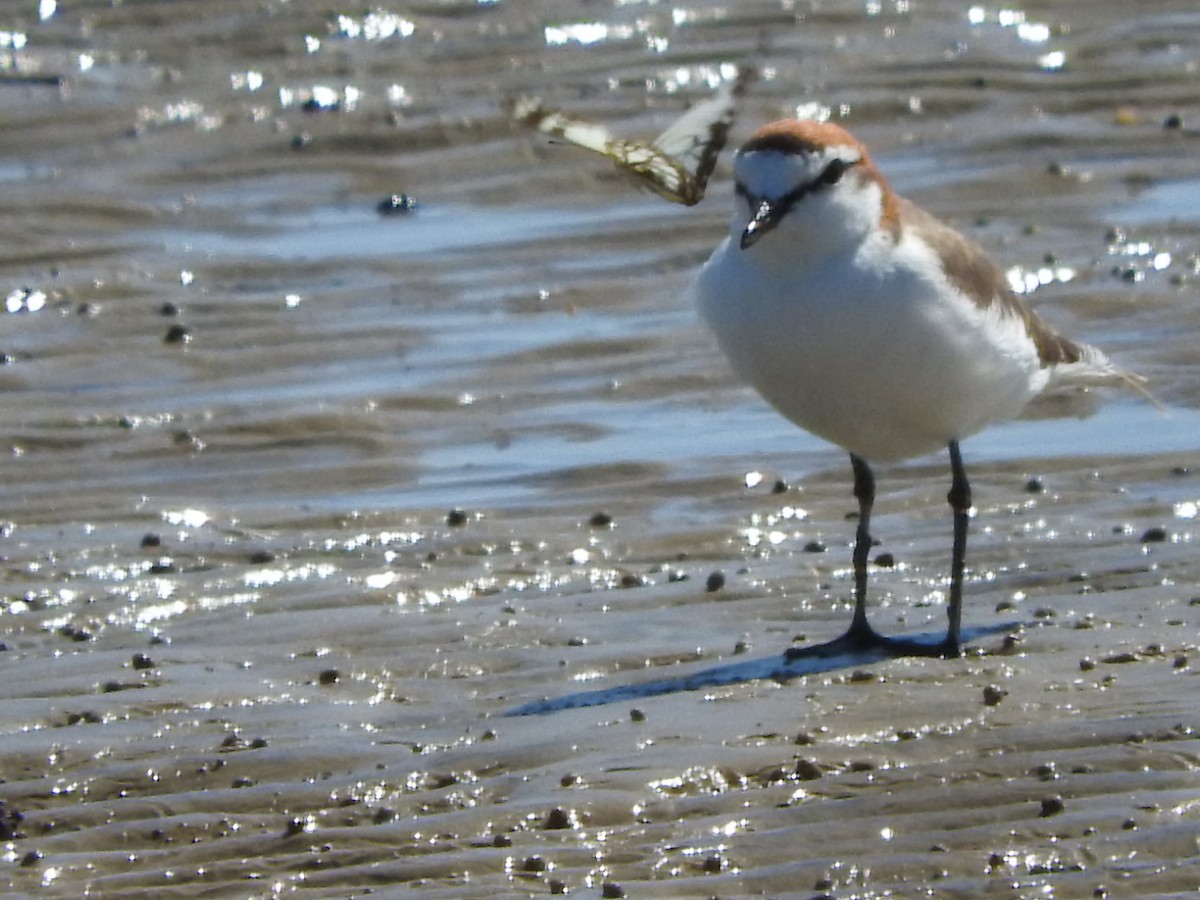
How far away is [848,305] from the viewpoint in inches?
239

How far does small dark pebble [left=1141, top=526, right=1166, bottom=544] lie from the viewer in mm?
7129

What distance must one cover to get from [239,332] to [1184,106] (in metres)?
5.38

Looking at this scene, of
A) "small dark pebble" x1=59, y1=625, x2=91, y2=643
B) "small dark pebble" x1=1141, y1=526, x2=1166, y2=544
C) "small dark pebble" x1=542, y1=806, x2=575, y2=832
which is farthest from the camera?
"small dark pebble" x1=1141, y1=526, x2=1166, y2=544

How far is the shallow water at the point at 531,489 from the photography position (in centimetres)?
502

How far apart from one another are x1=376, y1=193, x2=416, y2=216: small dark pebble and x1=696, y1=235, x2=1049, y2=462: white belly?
18.2 ft

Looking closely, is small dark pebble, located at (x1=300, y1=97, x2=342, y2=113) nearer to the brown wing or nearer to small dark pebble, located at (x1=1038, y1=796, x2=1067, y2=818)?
the brown wing

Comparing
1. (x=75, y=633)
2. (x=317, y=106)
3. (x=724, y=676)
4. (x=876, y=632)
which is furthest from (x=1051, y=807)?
(x=317, y=106)

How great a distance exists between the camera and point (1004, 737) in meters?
5.34

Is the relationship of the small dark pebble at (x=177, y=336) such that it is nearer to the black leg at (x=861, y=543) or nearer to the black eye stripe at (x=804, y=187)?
the black leg at (x=861, y=543)

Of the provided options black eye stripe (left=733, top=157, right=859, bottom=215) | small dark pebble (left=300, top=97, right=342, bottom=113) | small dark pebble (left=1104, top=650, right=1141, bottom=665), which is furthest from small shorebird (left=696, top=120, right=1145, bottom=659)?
small dark pebble (left=300, top=97, right=342, bottom=113)

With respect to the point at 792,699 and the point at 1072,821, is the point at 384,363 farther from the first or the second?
the point at 1072,821

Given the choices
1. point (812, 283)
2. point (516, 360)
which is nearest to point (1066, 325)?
point (516, 360)

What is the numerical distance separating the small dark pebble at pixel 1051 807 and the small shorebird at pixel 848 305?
1337 mm

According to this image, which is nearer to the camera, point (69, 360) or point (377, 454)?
point (377, 454)
